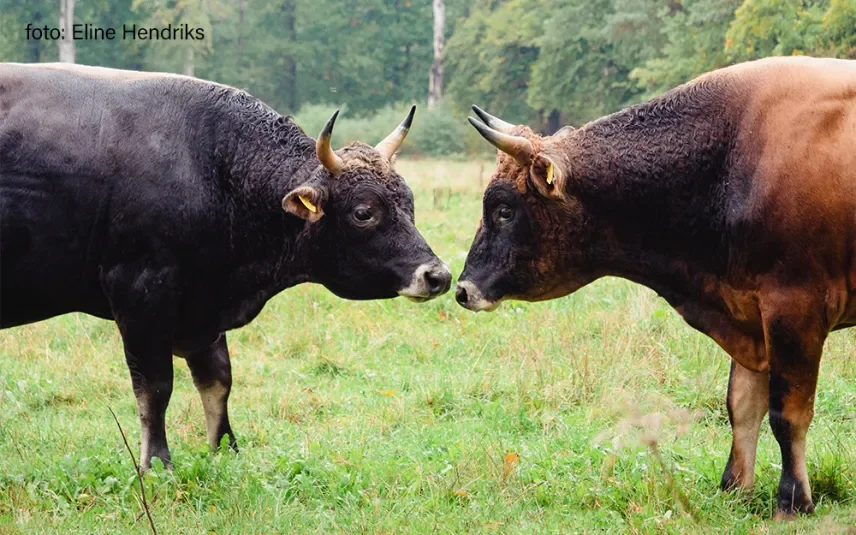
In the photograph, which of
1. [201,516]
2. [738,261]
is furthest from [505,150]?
[201,516]

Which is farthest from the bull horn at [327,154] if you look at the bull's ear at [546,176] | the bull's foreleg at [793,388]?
the bull's foreleg at [793,388]

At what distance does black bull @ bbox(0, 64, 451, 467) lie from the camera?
18.9 feet

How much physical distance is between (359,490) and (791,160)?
8.91 ft

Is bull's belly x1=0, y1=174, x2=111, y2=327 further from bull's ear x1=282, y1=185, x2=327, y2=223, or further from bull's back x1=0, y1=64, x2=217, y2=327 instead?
bull's ear x1=282, y1=185, x2=327, y2=223

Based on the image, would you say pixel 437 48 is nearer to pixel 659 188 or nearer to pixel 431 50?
pixel 431 50

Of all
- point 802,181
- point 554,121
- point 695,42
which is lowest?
point 554,121

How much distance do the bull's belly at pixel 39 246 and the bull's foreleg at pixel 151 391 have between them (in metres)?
0.51

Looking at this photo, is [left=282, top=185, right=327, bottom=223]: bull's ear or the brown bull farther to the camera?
[left=282, top=185, right=327, bottom=223]: bull's ear

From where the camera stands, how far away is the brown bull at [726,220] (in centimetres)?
500

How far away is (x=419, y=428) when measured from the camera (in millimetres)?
6730

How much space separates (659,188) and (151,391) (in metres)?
3.03

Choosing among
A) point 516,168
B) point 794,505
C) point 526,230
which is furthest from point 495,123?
point 794,505

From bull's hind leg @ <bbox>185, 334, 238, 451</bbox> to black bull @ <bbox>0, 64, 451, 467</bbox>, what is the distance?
0.25 meters

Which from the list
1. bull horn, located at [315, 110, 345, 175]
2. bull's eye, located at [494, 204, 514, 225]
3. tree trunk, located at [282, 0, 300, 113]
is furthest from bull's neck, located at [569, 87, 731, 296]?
tree trunk, located at [282, 0, 300, 113]
